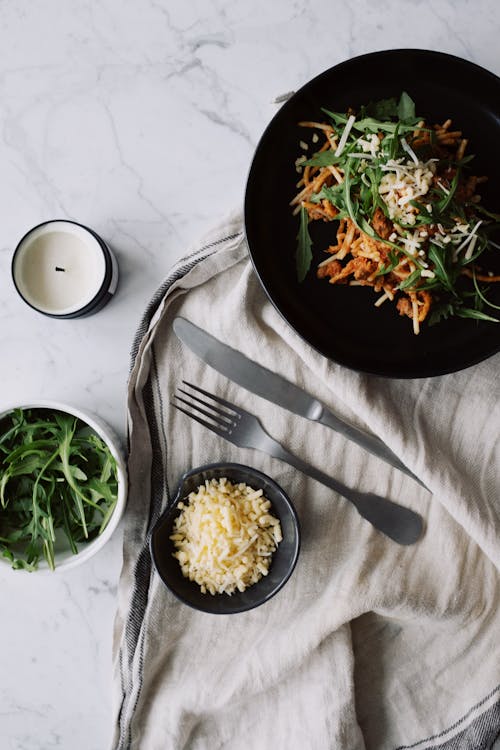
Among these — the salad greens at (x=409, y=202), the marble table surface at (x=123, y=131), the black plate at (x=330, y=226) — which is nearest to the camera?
the salad greens at (x=409, y=202)

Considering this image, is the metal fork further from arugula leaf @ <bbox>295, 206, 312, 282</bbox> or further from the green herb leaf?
the green herb leaf

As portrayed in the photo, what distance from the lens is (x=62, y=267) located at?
1393 millimetres

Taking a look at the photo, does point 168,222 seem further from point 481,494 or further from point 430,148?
point 481,494

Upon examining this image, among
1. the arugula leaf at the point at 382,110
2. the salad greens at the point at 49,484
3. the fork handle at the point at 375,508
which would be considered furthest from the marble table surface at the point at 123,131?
the fork handle at the point at 375,508

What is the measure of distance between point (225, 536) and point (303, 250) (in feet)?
1.83

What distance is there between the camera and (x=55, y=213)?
4.86 feet

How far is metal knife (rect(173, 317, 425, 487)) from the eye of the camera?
1.40m

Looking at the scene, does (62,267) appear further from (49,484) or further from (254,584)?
(254,584)

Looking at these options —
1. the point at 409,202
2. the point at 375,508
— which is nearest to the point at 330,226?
the point at 409,202

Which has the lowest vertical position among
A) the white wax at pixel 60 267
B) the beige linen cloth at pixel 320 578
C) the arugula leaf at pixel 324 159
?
the beige linen cloth at pixel 320 578

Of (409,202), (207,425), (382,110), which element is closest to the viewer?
(409,202)

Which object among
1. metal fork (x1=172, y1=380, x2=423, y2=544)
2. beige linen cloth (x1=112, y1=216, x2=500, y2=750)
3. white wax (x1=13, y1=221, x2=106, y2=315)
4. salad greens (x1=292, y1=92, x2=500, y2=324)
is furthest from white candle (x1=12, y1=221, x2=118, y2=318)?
salad greens (x1=292, y1=92, x2=500, y2=324)

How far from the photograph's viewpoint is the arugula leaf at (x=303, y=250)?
1.33 meters

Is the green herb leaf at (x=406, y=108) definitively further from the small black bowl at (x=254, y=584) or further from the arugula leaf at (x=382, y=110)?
the small black bowl at (x=254, y=584)
